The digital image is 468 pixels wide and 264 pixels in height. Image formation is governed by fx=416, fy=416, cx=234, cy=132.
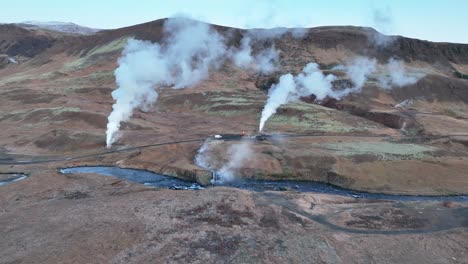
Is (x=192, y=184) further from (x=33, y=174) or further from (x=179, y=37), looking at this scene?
(x=179, y=37)

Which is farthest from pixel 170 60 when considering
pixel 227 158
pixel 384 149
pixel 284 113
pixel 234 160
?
pixel 384 149

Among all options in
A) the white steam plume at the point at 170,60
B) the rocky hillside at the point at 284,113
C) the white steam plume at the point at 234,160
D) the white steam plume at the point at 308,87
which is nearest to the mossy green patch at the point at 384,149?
the rocky hillside at the point at 284,113

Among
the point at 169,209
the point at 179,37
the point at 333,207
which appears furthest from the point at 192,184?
the point at 179,37

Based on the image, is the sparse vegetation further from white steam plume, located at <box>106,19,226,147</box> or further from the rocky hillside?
white steam plume, located at <box>106,19,226,147</box>

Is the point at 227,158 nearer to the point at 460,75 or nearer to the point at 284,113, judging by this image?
the point at 284,113

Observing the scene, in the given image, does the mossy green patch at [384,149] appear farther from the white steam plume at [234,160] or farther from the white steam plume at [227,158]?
the white steam plume at [227,158]

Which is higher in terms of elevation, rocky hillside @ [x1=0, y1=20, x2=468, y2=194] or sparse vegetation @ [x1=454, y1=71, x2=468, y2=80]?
sparse vegetation @ [x1=454, y1=71, x2=468, y2=80]

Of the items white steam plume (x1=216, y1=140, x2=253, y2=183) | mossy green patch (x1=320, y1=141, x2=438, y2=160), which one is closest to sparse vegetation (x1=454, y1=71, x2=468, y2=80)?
mossy green patch (x1=320, y1=141, x2=438, y2=160)

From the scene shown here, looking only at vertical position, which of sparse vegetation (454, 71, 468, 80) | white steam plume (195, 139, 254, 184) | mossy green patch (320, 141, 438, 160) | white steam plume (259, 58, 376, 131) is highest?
sparse vegetation (454, 71, 468, 80)
